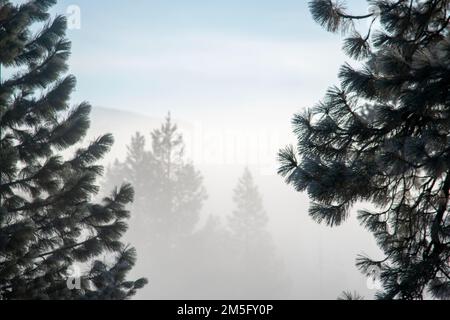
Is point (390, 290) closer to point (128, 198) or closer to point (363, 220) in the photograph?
point (363, 220)

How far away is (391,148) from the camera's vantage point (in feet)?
15.5

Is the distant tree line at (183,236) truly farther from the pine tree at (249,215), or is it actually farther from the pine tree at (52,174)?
the pine tree at (52,174)

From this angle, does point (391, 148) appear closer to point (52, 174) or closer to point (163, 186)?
point (52, 174)

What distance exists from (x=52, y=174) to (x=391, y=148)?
719 centimetres

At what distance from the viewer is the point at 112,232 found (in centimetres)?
961

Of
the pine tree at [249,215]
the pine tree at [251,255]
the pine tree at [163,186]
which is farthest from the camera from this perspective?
the pine tree at [249,215]

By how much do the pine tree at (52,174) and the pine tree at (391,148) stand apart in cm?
539

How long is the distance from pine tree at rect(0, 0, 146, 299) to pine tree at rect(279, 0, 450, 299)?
17.7 feet

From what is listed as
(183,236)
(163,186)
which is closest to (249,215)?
(183,236)

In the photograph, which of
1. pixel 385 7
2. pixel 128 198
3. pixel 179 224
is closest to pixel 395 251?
pixel 385 7

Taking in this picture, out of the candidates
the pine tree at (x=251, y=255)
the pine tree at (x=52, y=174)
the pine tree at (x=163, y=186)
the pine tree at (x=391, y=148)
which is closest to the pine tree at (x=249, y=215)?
the pine tree at (x=251, y=255)

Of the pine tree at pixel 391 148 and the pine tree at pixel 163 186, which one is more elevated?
the pine tree at pixel 163 186

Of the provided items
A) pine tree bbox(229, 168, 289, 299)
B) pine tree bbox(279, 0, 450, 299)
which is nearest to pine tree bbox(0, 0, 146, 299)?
pine tree bbox(279, 0, 450, 299)

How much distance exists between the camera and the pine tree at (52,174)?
9102 mm
